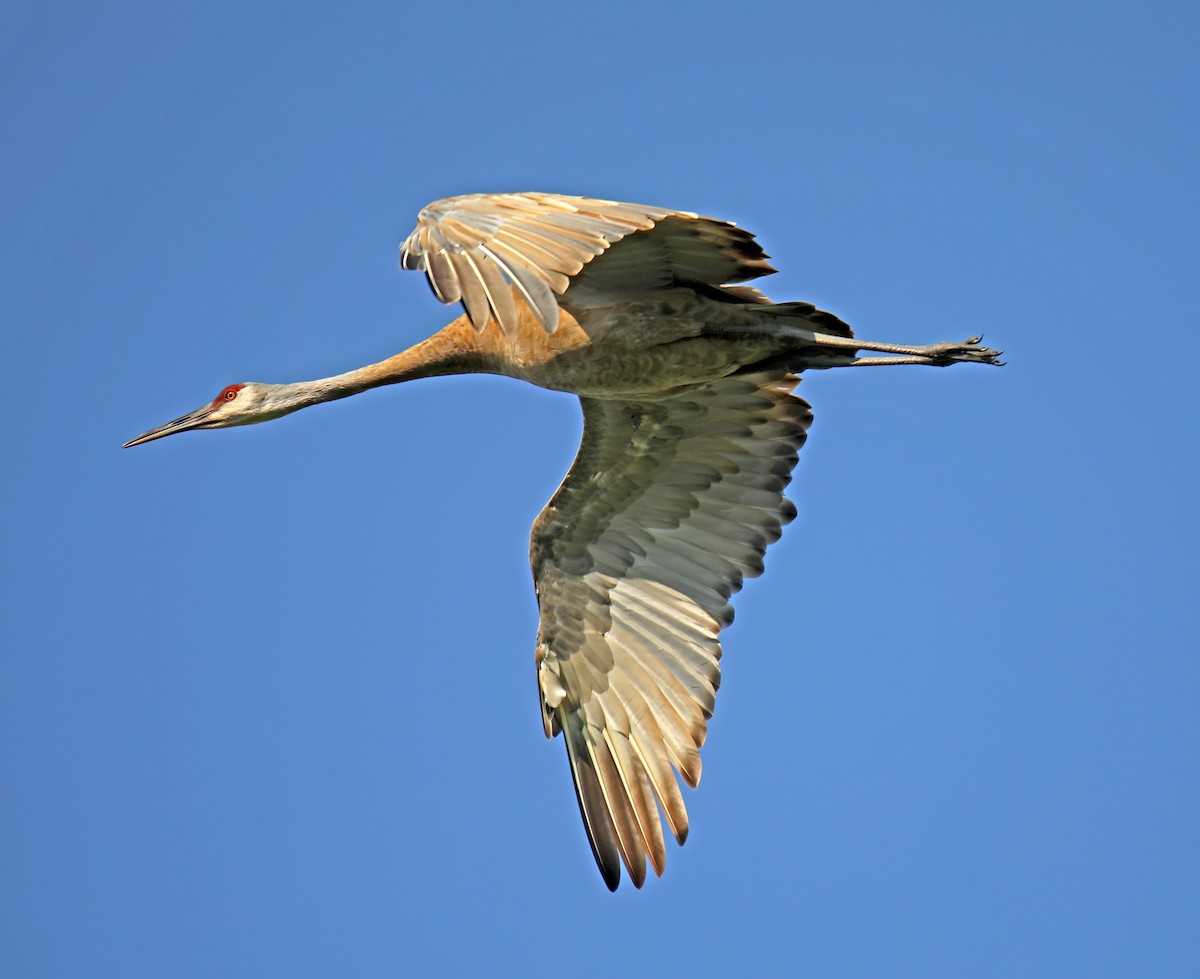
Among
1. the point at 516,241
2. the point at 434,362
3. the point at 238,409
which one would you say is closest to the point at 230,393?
the point at 238,409

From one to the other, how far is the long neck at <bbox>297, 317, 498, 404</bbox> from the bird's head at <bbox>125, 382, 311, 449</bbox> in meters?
0.49

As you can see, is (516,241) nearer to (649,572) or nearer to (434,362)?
(434,362)

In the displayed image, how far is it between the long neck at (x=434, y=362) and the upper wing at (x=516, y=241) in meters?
1.51

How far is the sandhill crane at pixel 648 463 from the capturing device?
887cm

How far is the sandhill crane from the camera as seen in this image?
887 cm

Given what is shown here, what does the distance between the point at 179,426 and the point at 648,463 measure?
9.91 ft

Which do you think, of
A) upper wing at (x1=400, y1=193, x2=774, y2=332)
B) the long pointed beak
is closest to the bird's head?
the long pointed beak

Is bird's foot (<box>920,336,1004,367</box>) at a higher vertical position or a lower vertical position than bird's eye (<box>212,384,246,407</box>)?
lower

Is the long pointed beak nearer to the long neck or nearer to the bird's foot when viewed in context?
the long neck

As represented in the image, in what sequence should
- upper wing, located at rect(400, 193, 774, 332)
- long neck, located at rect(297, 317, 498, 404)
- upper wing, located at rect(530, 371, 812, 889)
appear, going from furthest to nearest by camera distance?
upper wing, located at rect(530, 371, 812, 889) → long neck, located at rect(297, 317, 498, 404) → upper wing, located at rect(400, 193, 774, 332)

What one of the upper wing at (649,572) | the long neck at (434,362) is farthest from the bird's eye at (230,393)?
the upper wing at (649,572)

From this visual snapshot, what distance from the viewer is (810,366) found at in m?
9.33

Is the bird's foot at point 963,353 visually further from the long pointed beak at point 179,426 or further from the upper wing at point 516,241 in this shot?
the long pointed beak at point 179,426

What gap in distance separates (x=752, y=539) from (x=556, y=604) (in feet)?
4.28
